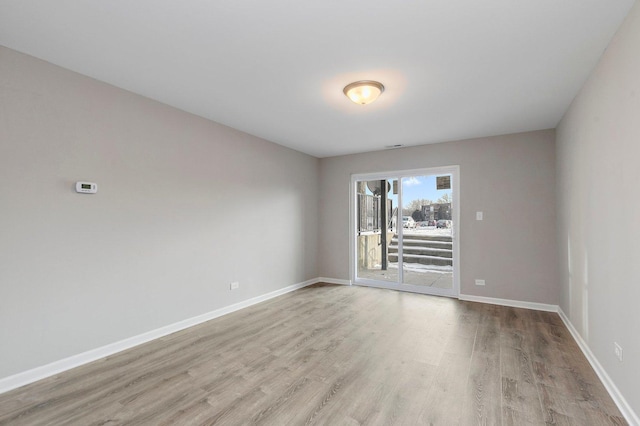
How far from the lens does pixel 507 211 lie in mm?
4547

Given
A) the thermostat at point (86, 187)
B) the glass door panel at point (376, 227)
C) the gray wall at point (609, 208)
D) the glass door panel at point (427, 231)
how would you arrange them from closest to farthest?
1. the gray wall at point (609, 208)
2. the thermostat at point (86, 187)
3. the glass door panel at point (427, 231)
4. the glass door panel at point (376, 227)

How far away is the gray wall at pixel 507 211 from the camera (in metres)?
4.31

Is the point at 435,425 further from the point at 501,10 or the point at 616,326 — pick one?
the point at 501,10

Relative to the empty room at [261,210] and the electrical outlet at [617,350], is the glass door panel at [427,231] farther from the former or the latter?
the electrical outlet at [617,350]

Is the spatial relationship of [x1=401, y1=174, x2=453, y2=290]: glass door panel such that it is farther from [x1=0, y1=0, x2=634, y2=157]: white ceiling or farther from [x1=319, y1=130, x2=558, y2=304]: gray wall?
[x1=0, y1=0, x2=634, y2=157]: white ceiling

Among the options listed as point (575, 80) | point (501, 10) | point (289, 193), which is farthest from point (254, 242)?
point (575, 80)

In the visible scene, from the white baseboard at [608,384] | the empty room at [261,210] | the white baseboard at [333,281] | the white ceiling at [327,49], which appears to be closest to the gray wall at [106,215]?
the empty room at [261,210]

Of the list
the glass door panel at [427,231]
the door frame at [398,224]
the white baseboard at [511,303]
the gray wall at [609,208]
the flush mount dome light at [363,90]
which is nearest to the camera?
the gray wall at [609,208]

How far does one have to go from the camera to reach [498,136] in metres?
4.66

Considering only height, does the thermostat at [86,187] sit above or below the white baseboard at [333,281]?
above

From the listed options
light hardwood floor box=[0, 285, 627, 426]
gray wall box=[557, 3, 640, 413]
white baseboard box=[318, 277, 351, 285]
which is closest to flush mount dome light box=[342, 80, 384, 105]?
gray wall box=[557, 3, 640, 413]

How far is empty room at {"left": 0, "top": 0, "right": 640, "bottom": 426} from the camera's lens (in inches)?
79.1

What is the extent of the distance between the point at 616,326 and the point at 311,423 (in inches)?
89.2

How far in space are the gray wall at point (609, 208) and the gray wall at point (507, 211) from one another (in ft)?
3.31
